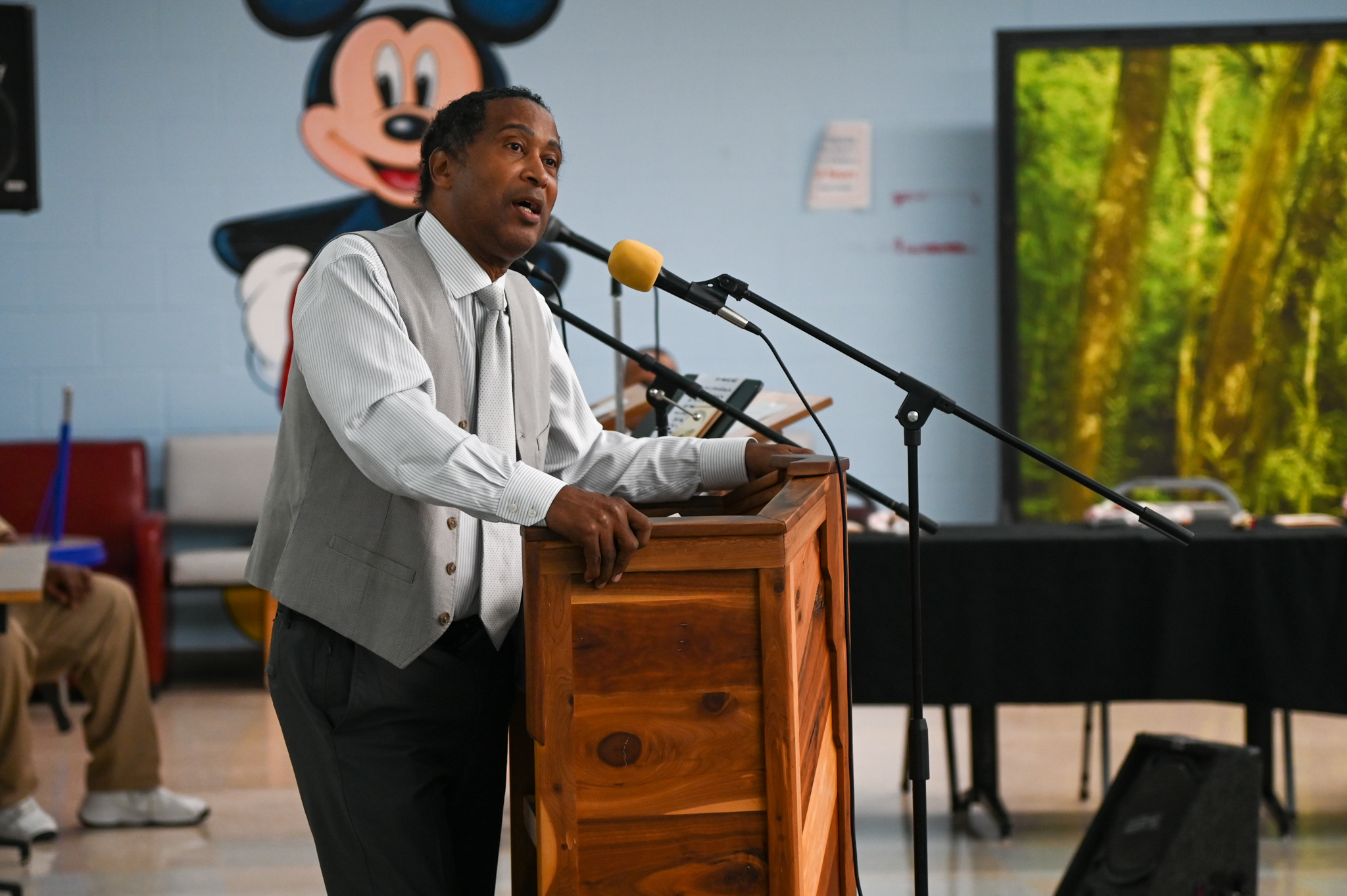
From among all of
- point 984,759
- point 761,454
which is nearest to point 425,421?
point 761,454

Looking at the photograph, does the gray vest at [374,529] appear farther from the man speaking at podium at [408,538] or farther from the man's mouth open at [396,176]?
the man's mouth open at [396,176]

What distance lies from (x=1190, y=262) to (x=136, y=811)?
416cm

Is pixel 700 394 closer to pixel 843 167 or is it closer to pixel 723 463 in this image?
pixel 723 463

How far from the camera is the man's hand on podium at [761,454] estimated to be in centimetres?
155

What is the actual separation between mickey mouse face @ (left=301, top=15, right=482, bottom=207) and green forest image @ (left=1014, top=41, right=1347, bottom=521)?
2.28m

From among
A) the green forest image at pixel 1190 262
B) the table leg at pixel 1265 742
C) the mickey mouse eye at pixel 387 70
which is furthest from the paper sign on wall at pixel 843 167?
the table leg at pixel 1265 742

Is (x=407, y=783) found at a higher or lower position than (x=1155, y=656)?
higher

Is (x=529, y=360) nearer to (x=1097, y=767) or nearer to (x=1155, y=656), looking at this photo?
(x=1155, y=656)

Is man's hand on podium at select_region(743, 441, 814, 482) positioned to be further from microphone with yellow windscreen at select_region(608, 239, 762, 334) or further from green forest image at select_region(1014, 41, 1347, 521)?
green forest image at select_region(1014, 41, 1347, 521)

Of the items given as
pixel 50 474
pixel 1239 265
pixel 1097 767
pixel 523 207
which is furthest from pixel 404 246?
pixel 1239 265

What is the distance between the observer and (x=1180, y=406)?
201 inches

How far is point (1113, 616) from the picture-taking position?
2924mm

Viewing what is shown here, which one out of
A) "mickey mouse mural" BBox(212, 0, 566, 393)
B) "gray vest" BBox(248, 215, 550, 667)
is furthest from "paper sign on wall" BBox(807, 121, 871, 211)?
"gray vest" BBox(248, 215, 550, 667)

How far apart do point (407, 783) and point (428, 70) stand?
14.3ft
